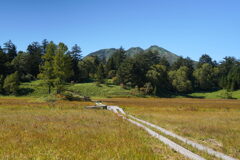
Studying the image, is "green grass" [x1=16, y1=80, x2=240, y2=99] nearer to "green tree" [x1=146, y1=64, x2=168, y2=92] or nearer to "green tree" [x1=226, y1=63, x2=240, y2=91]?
"green tree" [x1=146, y1=64, x2=168, y2=92]

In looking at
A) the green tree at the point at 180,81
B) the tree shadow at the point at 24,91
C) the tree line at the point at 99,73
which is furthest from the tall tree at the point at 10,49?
the green tree at the point at 180,81

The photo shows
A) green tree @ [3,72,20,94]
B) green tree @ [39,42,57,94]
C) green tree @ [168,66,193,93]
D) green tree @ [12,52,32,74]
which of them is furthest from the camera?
green tree @ [168,66,193,93]

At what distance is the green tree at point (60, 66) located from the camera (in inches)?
2172

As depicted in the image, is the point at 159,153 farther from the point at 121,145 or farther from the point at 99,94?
the point at 99,94

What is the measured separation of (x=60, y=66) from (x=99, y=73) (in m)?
41.9

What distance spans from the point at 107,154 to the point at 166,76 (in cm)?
11453

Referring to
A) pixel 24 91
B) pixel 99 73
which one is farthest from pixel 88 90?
pixel 24 91

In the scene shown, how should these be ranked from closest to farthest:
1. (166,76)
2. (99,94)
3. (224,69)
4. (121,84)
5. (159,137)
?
(159,137)
(99,94)
(121,84)
(166,76)
(224,69)

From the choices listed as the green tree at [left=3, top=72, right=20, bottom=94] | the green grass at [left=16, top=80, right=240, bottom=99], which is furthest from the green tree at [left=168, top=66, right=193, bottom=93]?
the green tree at [left=3, top=72, right=20, bottom=94]

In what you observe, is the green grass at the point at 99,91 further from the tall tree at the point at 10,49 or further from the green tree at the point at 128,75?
the tall tree at the point at 10,49

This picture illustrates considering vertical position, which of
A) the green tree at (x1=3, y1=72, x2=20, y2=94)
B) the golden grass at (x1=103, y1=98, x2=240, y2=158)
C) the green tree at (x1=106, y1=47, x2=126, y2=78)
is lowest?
the golden grass at (x1=103, y1=98, x2=240, y2=158)

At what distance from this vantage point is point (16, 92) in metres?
70.9

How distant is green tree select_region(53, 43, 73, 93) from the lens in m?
55.2

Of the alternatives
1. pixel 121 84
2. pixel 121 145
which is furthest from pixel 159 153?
pixel 121 84
